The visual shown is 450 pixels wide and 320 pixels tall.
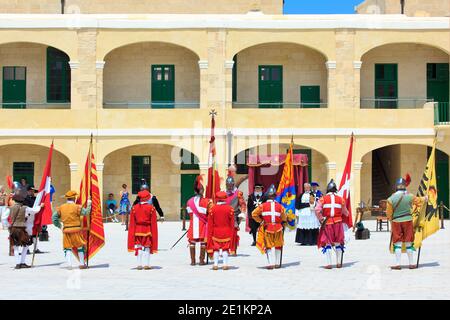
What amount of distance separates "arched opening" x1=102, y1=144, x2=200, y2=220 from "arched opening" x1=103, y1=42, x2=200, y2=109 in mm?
1814

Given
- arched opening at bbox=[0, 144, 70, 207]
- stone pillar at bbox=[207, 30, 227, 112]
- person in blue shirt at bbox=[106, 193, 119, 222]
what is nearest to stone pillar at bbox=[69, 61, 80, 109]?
arched opening at bbox=[0, 144, 70, 207]

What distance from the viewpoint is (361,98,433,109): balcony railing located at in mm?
32594

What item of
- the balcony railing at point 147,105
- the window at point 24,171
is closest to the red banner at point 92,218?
the balcony railing at point 147,105

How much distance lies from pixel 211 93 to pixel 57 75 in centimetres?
566

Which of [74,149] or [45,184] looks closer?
[45,184]

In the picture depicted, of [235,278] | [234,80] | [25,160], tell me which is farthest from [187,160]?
[235,278]

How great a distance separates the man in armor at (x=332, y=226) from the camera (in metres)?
15.6

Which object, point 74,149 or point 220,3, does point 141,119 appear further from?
point 220,3

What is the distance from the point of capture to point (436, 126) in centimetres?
3088

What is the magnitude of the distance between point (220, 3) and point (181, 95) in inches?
223

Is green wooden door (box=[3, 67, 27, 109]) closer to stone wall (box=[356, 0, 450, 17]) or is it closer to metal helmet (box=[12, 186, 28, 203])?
stone wall (box=[356, 0, 450, 17])

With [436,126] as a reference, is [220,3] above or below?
above

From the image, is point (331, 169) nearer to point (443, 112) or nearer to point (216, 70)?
point (443, 112)
